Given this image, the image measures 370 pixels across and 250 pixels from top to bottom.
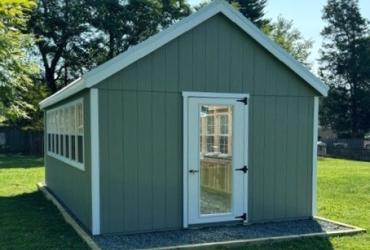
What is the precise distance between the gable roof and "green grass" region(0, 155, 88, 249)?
2.39 meters

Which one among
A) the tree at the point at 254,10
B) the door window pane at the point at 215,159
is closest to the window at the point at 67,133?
the door window pane at the point at 215,159

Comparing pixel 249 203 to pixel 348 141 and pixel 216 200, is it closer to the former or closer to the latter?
pixel 216 200

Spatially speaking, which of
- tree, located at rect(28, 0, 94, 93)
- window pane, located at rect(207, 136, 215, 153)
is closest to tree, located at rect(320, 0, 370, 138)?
tree, located at rect(28, 0, 94, 93)

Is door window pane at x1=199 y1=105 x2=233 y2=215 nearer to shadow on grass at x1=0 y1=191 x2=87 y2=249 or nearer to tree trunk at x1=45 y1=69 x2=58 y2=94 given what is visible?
shadow on grass at x1=0 y1=191 x2=87 y2=249

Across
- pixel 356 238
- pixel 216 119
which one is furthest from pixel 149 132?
pixel 356 238

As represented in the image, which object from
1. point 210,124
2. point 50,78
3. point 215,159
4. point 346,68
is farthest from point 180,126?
point 346,68

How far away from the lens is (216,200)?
7605 millimetres

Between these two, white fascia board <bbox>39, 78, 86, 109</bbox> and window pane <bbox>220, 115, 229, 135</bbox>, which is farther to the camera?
window pane <bbox>220, 115, 229, 135</bbox>

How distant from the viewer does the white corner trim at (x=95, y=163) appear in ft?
21.6

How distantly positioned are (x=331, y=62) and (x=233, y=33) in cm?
3653


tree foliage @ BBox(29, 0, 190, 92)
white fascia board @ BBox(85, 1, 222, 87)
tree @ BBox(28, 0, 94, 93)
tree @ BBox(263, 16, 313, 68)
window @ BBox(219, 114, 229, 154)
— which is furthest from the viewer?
tree @ BBox(263, 16, 313, 68)

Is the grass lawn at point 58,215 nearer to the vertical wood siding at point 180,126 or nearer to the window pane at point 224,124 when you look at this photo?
the vertical wood siding at point 180,126

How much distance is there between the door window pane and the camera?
742cm

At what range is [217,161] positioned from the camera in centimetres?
761
